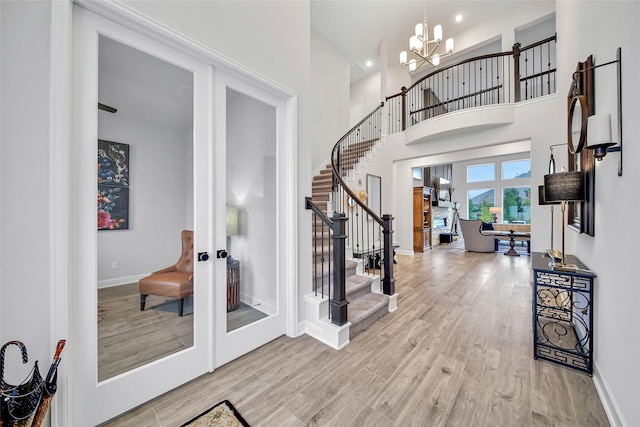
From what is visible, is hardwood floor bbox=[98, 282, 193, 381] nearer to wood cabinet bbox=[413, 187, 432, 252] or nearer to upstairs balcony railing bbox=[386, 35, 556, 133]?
upstairs balcony railing bbox=[386, 35, 556, 133]

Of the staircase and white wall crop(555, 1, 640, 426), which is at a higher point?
white wall crop(555, 1, 640, 426)

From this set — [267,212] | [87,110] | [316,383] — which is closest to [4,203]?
Result: [87,110]

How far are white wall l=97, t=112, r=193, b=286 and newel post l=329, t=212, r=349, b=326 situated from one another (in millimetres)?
1263

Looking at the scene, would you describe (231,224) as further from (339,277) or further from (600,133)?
(600,133)

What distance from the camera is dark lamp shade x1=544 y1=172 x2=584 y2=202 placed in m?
1.96

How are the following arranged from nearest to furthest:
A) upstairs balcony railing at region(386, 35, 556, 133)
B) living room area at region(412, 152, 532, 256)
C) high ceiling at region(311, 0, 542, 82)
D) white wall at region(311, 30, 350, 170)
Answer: upstairs balcony railing at region(386, 35, 556, 133) → high ceiling at region(311, 0, 542, 82) → white wall at region(311, 30, 350, 170) → living room area at region(412, 152, 532, 256)

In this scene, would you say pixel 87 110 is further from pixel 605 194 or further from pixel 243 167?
pixel 605 194

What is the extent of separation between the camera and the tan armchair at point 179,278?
1.73 meters

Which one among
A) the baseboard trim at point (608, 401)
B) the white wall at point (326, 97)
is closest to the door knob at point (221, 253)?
the baseboard trim at point (608, 401)

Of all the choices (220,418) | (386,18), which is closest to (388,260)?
(220,418)

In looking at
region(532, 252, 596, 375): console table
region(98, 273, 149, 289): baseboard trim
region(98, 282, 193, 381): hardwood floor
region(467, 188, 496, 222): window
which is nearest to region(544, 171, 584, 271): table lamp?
region(532, 252, 596, 375): console table

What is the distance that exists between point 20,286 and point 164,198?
0.82 m

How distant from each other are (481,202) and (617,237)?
11.2m

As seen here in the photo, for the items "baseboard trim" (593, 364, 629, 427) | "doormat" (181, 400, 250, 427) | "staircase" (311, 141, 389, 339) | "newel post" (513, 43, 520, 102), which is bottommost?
"doormat" (181, 400, 250, 427)
